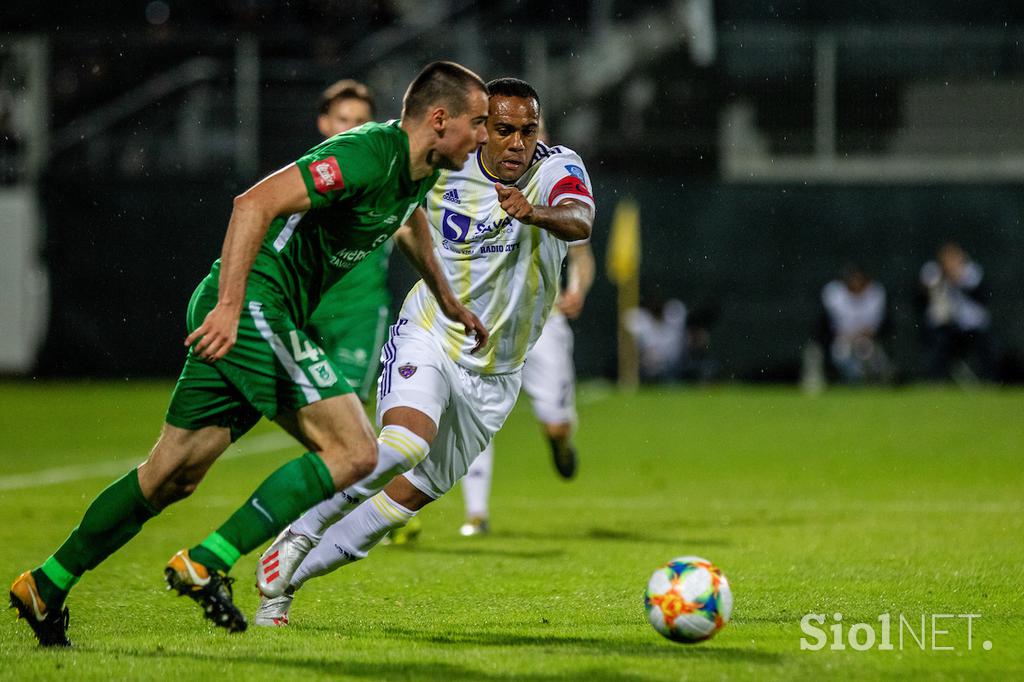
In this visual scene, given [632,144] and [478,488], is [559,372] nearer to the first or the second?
[478,488]

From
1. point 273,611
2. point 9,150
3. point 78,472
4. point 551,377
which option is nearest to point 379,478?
point 273,611

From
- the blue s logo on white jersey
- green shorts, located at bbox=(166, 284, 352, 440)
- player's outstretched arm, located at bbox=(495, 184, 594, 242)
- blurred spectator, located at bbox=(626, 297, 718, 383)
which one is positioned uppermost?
player's outstretched arm, located at bbox=(495, 184, 594, 242)

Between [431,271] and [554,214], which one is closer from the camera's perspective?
[554,214]

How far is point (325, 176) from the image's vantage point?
18.1 feet

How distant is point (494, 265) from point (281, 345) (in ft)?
5.68

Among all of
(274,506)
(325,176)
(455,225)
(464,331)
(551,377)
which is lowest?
(551,377)

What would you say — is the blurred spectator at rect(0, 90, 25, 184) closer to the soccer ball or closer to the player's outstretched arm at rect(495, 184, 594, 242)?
the player's outstretched arm at rect(495, 184, 594, 242)

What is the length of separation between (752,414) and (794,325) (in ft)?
22.7

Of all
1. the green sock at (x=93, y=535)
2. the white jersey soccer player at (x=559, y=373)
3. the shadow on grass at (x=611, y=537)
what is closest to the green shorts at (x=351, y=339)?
the shadow on grass at (x=611, y=537)

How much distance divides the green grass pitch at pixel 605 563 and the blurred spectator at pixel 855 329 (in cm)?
803

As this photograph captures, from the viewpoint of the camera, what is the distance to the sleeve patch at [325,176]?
5512 mm

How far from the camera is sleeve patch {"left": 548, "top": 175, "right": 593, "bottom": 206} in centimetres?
669

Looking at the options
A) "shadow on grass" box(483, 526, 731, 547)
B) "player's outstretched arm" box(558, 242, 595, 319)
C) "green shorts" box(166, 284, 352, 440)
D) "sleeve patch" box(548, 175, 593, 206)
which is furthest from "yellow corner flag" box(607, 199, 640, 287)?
Result: "green shorts" box(166, 284, 352, 440)

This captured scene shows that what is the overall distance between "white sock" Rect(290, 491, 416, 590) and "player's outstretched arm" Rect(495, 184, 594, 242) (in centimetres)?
139
